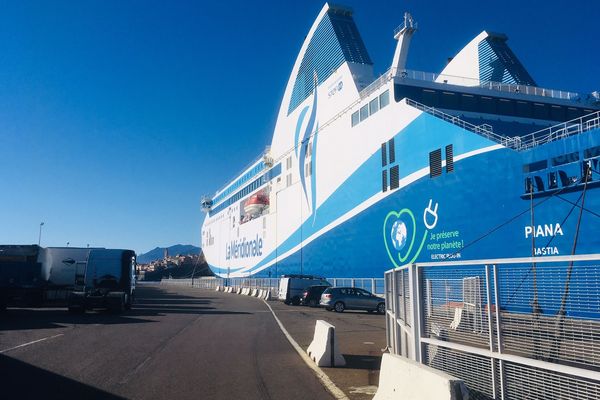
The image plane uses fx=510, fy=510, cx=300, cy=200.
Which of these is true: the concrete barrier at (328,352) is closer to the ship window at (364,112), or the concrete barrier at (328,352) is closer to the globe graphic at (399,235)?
the globe graphic at (399,235)

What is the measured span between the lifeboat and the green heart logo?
26.1 meters

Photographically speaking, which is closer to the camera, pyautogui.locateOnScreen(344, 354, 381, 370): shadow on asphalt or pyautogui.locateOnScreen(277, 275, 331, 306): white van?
pyautogui.locateOnScreen(344, 354, 381, 370): shadow on asphalt

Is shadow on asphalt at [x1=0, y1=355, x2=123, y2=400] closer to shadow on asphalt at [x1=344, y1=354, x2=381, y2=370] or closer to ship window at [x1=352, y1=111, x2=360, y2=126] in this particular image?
shadow on asphalt at [x1=344, y1=354, x2=381, y2=370]

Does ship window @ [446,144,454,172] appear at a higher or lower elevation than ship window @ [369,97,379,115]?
lower

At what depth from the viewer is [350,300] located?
80.4ft

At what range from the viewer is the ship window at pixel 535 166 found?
16.2 m

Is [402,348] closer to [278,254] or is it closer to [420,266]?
[420,266]

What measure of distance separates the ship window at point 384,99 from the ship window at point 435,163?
5.59 meters

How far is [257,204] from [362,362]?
135 feet

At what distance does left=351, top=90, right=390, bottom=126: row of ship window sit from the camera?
1041 inches

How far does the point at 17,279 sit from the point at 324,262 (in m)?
17.9

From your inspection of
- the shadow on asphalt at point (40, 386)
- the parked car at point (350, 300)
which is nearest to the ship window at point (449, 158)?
the parked car at point (350, 300)

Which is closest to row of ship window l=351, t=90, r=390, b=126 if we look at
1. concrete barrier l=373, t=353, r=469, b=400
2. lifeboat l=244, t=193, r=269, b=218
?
lifeboat l=244, t=193, r=269, b=218

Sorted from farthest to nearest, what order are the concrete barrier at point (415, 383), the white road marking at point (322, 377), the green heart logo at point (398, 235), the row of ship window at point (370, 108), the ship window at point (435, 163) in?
the row of ship window at point (370, 108) → the green heart logo at point (398, 235) → the ship window at point (435, 163) → the white road marking at point (322, 377) → the concrete barrier at point (415, 383)
